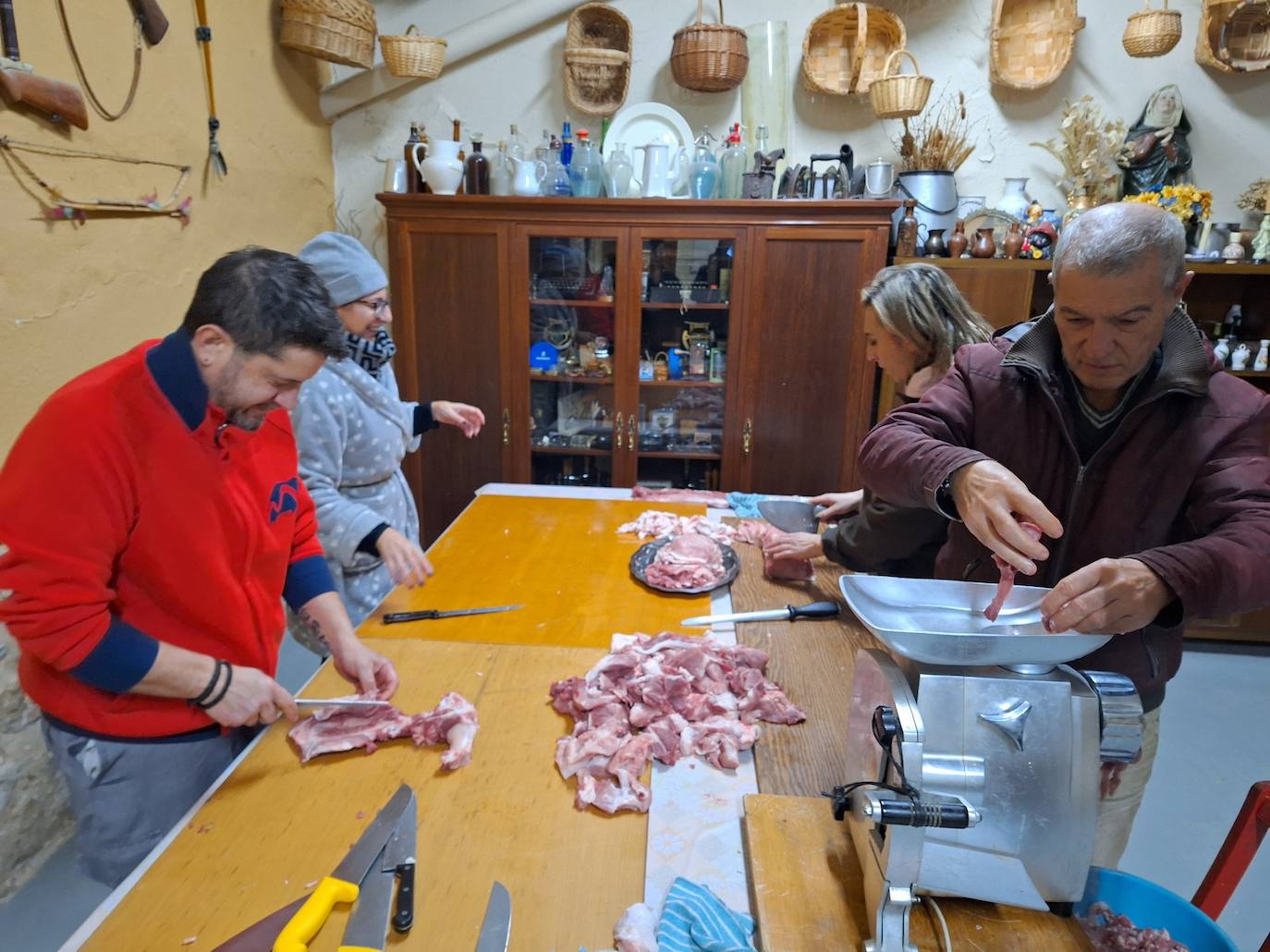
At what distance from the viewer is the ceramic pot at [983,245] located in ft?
11.4

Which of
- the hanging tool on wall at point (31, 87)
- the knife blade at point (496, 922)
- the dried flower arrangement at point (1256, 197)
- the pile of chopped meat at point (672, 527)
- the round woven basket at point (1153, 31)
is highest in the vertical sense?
the round woven basket at point (1153, 31)

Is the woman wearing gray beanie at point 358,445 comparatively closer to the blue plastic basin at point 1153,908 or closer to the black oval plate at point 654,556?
the black oval plate at point 654,556

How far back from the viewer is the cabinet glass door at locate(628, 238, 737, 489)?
12.0 feet

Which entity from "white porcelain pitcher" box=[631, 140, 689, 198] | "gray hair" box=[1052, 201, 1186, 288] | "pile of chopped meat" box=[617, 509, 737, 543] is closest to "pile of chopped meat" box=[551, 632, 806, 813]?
"pile of chopped meat" box=[617, 509, 737, 543]

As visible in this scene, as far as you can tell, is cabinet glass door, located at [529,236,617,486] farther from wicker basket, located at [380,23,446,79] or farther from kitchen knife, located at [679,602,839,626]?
kitchen knife, located at [679,602,839,626]

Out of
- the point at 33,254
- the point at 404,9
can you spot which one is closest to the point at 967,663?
the point at 33,254

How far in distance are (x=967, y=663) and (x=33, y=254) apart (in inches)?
107

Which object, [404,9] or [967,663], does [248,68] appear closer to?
[404,9]

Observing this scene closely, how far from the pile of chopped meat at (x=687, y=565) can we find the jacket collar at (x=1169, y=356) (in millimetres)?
864

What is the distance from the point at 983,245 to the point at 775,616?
8.26 ft

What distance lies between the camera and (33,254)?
7.50 ft

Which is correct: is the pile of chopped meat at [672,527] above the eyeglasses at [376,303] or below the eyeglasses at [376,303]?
below

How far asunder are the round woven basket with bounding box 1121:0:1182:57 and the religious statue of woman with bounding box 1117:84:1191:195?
305 mm

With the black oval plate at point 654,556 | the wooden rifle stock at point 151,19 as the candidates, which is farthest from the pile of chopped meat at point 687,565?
the wooden rifle stock at point 151,19
